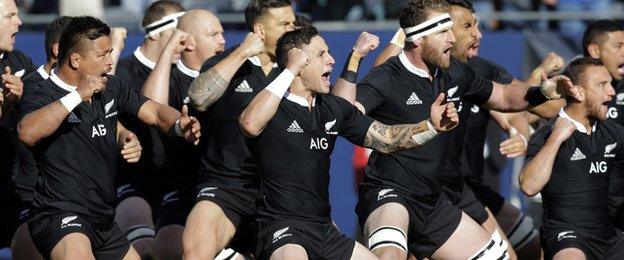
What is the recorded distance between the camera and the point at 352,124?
10258mm

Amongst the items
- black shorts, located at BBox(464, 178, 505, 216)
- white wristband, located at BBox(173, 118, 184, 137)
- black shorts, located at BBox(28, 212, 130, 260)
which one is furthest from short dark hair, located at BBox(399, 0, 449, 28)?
black shorts, located at BBox(28, 212, 130, 260)

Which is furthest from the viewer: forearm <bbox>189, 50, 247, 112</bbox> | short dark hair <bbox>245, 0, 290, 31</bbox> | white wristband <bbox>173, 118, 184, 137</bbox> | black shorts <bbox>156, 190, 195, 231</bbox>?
black shorts <bbox>156, 190, 195, 231</bbox>

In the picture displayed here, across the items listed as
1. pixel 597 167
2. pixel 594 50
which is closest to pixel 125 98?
pixel 597 167

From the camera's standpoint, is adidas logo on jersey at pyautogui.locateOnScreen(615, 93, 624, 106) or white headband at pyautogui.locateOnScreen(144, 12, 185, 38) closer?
white headband at pyautogui.locateOnScreen(144, 12, 185, 38)

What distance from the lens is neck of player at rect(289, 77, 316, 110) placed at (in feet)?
33.1

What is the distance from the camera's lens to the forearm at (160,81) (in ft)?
36.8

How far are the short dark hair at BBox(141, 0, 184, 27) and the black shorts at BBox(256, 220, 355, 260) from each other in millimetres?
3046

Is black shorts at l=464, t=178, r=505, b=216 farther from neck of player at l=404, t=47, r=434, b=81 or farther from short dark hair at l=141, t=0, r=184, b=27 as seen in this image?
short dark hair at l=141, t=0, r=184, b=27

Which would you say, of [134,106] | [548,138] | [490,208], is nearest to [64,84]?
[134,106]

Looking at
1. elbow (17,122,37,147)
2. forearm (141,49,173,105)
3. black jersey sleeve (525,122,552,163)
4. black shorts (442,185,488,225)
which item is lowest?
black shorts (442,185,488,225)

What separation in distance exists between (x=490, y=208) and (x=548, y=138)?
197 cm

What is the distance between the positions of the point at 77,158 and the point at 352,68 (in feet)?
6.96

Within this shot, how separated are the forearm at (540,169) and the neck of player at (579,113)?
399 mm

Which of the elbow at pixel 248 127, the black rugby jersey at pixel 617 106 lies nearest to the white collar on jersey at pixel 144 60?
the elbow at pixel 248 127
